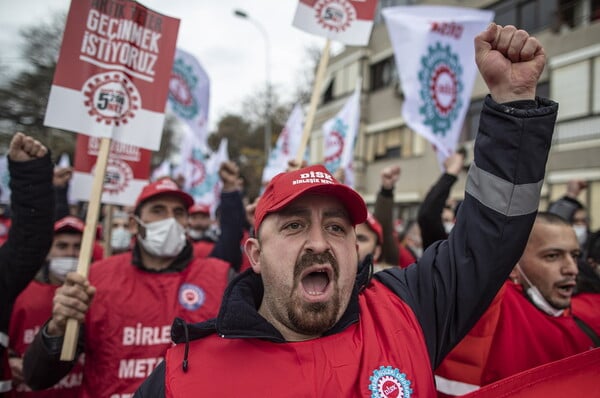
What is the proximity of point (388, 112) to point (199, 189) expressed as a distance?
14.9m

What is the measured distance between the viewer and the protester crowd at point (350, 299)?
173 centimetres

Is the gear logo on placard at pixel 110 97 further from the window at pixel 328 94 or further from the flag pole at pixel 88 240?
the window at pixel 328 94

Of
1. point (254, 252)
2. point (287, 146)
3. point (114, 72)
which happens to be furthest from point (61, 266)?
point (287, 146)

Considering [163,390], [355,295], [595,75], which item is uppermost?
[595,75]

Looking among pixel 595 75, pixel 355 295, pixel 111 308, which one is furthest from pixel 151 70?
pixel 595 75

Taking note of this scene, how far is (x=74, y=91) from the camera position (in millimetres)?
2975

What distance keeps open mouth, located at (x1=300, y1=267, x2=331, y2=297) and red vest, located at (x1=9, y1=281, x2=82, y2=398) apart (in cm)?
214

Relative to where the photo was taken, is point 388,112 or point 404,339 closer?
point 404,339

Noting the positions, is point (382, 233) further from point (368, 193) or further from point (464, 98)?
point (368, 193)

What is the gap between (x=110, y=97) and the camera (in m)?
3.05

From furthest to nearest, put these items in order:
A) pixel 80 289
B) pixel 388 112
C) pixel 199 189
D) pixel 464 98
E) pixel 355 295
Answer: pixel 388 112 → pixel 199 189 → pixel 464 98 → pixel 80 289 → pixel 355 295

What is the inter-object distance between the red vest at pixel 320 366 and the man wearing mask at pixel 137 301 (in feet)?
3.09

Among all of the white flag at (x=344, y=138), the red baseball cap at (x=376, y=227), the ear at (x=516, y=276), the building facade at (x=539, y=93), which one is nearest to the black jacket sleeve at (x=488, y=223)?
the ear at (x=516, y=276)

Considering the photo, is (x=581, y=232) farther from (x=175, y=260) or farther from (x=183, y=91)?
(x=183, y=91)
